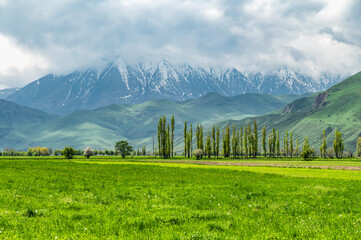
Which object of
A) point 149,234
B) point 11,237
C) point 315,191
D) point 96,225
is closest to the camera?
point 11,237

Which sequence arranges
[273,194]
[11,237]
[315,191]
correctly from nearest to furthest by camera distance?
[11,237] → [273,194] → [315,191]

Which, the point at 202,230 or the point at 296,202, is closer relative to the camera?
the point at 202,230

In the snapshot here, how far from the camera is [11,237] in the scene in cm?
1426

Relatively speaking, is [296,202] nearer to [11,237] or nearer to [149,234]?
[149,234]

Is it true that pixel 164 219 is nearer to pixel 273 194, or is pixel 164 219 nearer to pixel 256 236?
pixel 256 236

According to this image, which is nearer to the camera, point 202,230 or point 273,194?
point 202,230

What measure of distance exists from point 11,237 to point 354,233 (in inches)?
630

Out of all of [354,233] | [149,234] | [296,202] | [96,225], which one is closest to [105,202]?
[96,225]

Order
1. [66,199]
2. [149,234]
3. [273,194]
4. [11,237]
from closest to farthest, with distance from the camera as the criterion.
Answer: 1. [11,237]
2. [149,234]
3. [66,199]
4. [273,194]

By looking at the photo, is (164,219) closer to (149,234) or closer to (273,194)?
(149,234)

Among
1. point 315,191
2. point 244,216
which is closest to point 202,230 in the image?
point 244,216

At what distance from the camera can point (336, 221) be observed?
18.0 meters

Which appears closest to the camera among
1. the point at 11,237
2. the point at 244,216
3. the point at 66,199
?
the point at 11,237

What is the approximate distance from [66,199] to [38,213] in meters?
4.53
